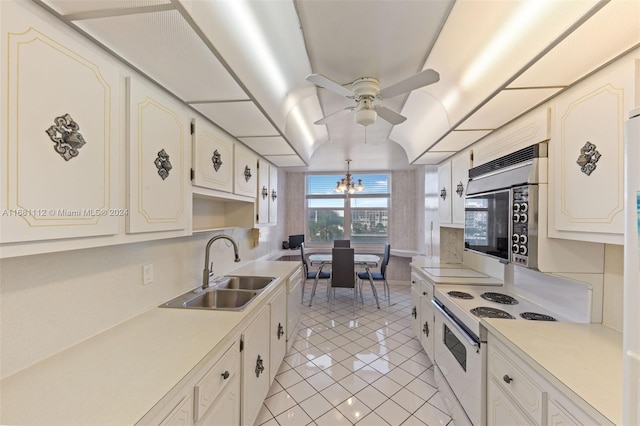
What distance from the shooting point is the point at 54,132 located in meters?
0.85

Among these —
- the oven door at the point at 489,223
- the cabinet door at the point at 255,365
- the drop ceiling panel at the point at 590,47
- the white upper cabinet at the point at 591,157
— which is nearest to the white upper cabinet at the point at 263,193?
Result: the cabinet door at the point at 255,365

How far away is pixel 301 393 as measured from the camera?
203 centimetres

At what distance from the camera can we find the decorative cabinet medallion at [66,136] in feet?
2.81

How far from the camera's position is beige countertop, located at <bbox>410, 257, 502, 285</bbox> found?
2264 mm

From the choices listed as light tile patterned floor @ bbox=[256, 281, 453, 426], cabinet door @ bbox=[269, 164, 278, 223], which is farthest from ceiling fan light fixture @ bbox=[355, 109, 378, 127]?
light tile patterned floor @ bbox=[256, 281, 453, 426]

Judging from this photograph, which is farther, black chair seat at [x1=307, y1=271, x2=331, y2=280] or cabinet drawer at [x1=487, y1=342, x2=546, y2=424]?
black chair seat at [x1=307, y1=271, x2=331, y2=280]

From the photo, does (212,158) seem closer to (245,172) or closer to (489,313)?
(245,172)

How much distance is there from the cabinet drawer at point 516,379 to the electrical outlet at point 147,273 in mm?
1971

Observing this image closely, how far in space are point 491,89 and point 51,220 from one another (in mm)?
2177

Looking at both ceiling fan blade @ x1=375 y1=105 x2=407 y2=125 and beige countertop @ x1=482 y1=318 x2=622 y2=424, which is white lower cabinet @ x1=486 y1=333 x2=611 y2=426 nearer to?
beige countertop @ x1=482 y1=318 x2=622 y2=424

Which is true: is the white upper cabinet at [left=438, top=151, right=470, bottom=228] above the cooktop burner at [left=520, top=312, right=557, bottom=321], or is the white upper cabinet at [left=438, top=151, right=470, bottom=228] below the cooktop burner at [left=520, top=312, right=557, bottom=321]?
above

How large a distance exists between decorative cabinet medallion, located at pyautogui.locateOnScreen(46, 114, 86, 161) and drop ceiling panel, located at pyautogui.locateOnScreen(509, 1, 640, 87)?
1.94 metres

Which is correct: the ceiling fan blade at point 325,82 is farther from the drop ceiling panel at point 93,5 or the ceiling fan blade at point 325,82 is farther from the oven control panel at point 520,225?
the oven control panel at point 520,225

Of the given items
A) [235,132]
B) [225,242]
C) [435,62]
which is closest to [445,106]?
[435,62]
